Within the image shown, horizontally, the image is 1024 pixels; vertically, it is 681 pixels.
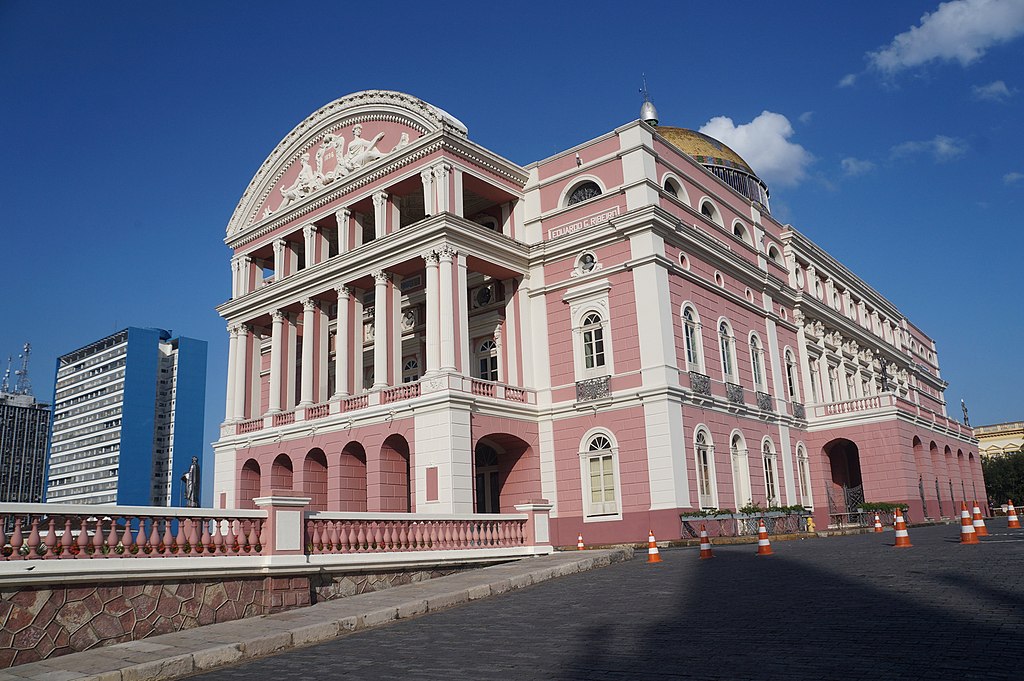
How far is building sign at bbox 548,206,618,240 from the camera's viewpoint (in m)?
26.0

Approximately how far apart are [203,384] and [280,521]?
107 m

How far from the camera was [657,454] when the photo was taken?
23.3 meters

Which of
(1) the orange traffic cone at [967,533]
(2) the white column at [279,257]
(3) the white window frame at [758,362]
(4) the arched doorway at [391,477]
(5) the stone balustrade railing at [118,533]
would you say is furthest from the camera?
(2) the white column at [279,257]

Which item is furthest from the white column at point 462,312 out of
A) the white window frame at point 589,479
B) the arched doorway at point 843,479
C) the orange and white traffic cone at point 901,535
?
the arched doorway at point 843,479

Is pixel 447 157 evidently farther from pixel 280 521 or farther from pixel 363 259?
pixel 280 521

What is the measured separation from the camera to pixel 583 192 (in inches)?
1073

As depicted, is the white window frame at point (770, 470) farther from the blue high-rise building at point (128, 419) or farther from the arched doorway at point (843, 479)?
the blue high-rise building at point (128, 419)

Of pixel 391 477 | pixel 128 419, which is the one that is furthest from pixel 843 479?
pixel 128 419

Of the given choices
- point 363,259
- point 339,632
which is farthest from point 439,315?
point 339,632

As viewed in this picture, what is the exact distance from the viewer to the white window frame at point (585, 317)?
2522 cm

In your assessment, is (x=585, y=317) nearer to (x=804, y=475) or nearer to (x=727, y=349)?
(x=727, y=349)

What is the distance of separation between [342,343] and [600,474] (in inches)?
386

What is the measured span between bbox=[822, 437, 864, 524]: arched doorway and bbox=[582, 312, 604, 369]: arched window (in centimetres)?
1314

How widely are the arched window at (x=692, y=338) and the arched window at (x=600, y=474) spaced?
3.80m
